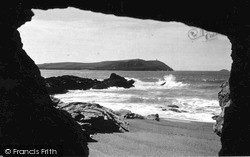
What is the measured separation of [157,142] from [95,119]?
89.3 inches

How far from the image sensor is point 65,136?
244 inches

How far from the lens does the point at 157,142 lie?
8781mm

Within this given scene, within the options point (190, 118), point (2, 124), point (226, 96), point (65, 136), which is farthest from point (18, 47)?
point (190, 118)

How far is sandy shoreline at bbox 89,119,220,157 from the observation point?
7641 millimetres

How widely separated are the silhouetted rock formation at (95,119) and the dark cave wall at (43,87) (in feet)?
8.70

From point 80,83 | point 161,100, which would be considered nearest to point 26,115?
point 161,100

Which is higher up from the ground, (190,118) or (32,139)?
(32,139)

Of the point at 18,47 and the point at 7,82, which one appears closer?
the point at 7,82

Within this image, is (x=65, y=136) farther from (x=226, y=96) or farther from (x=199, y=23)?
(x=226, y=96)

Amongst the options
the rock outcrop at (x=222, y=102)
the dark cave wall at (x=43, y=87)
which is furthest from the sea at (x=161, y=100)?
the dark cave wall at (x=43, y=87)

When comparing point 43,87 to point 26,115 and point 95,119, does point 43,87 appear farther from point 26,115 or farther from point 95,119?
point 95,119

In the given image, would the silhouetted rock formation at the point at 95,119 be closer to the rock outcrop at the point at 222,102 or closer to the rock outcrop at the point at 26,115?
the rock outcrop at the point at 26,115

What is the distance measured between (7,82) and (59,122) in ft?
4.68

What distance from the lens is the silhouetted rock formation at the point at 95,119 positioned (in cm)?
934
